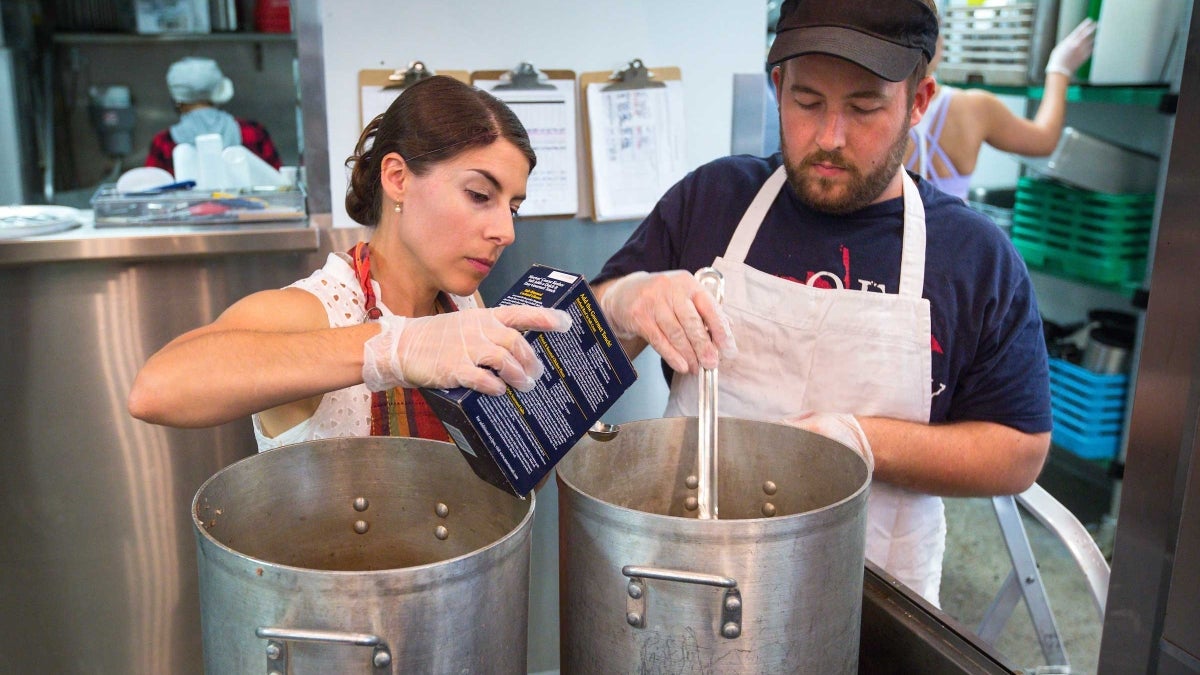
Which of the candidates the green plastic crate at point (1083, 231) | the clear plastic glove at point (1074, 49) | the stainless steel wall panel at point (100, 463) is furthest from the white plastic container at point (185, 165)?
the green plastic crate at point (1083, 231)

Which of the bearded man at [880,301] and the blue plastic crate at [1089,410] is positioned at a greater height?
the bearded man at [880,301]

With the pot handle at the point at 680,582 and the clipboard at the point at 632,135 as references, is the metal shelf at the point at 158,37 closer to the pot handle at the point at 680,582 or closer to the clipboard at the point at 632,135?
the clipboard at the point at 632,135

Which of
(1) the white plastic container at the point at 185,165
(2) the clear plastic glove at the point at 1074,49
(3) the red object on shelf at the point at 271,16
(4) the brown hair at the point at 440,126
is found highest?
(3) the red object on shelf at the point at 271,16

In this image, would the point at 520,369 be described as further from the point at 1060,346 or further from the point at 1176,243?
the point at 1060,346

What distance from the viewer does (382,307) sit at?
4.46ft

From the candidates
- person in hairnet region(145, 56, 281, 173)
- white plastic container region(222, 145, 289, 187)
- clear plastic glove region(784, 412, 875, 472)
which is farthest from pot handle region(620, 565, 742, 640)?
person in hairnet region(145, 56, 281, 173)

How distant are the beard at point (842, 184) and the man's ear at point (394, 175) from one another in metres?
0.54

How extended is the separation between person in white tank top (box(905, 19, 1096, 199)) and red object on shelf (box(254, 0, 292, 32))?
2883 mm

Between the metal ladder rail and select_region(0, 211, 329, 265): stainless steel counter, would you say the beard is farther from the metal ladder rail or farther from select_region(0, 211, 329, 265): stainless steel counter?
select_region(0, 211, 329, 265): stainless steel counter

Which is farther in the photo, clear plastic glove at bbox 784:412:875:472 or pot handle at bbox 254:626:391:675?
clear plastic glove at bbox 784:412:875:472

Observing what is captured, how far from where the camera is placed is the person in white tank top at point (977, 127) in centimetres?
274

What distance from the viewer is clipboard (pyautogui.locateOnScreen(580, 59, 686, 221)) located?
2152 mm

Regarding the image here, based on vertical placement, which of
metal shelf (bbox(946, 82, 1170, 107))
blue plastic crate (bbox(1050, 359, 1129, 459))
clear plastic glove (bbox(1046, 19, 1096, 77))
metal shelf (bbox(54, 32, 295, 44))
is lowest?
blue plastic crate (bbox(1050, 359, 1129, 459))

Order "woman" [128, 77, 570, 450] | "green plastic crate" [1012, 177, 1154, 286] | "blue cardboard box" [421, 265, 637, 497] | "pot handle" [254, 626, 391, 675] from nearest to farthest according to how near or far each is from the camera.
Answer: "pot handle" [254, 626, 391, 675] → "blue cardboard box" [421, 265, 637, 497] → "woman" [128, 77, 570, 450] → "green plastic crate" [1012, 177, 1154, 286]
